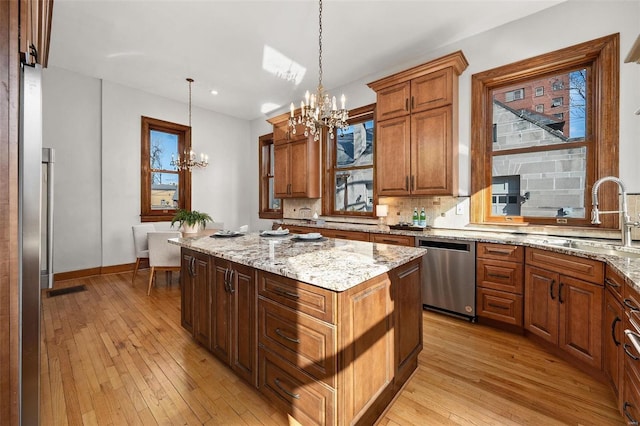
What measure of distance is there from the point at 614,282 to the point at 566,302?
506 mm

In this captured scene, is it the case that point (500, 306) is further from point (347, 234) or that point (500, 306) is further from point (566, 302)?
point (347, 234)

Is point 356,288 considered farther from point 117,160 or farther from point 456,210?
point 117,160

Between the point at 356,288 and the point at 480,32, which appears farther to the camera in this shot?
the point at 480,32

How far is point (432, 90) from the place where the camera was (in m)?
3.18

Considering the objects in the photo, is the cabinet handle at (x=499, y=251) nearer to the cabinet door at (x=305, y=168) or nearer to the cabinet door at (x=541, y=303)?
the cabinet door at (x=541, y=303)

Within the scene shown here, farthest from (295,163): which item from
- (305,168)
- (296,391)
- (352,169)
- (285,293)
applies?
(296,391)

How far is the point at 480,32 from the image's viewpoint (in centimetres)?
316

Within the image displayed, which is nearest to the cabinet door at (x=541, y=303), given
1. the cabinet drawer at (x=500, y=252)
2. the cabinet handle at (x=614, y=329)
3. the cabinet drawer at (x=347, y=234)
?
the cabinet drawer at (x=500, y=252)

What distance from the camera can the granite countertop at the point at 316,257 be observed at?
126 cm

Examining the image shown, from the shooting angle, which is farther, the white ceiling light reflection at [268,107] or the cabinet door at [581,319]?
the white ceiling light reflection at [268,107]

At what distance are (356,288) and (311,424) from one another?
70 centimetres

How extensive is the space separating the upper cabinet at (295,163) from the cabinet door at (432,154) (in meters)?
1.93

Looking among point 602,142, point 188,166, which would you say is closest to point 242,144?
point 188,166

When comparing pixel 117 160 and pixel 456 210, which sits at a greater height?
pixel 117 160
